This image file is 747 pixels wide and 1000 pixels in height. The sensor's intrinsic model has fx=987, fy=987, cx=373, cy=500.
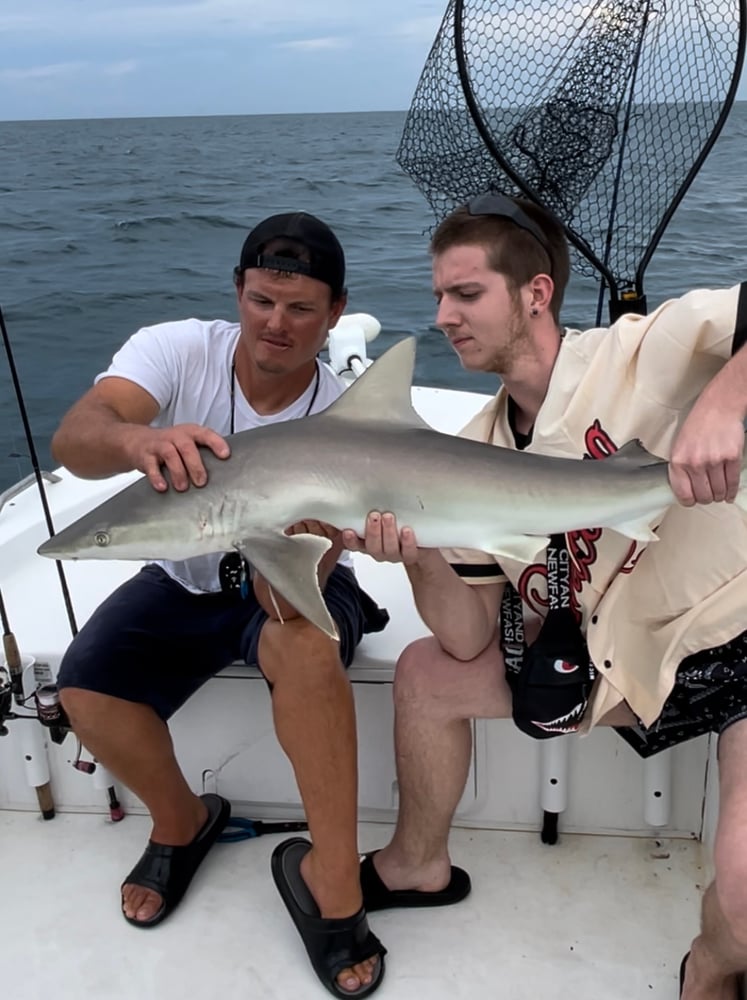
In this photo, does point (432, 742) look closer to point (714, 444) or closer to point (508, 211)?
point (714, 444)

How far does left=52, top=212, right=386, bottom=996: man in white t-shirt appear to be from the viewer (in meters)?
2.22

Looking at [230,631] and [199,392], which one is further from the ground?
[199,392]

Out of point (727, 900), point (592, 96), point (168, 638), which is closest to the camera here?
point (727, 900)

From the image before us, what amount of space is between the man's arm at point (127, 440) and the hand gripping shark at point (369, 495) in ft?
0.14

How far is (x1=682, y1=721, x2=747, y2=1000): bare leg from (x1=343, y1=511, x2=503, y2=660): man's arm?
593 mm

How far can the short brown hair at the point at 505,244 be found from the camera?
2.27 meters

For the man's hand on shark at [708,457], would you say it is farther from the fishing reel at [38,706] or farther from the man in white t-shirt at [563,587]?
the fishing reel at [38,706]

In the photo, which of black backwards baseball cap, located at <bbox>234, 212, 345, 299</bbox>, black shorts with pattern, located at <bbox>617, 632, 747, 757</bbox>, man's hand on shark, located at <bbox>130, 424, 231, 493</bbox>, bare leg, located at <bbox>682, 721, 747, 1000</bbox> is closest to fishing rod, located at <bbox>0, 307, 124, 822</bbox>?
man's hand on shark, located at <bbox>130, 424, 231, 493</bbox>

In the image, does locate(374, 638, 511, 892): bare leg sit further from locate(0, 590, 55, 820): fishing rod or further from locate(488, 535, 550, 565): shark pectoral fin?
locate(0, 590, 55, 820): fishing rod

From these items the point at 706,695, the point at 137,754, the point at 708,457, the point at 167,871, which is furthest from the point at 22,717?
the point at 708,457

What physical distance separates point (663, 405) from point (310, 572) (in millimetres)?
856

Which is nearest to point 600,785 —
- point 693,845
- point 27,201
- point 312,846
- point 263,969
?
point 693,845

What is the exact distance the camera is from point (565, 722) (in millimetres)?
2264

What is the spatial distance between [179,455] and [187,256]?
1434 centimetres
